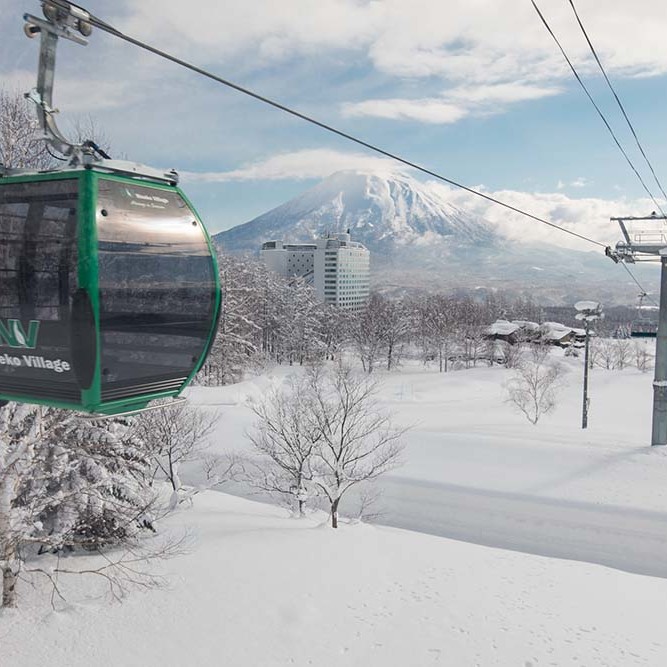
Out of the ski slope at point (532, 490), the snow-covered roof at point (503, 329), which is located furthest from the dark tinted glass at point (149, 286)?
the snow-covered roof at point (503, 329)

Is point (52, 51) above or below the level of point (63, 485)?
above

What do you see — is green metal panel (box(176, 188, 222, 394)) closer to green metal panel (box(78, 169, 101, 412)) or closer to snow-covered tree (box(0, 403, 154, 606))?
green metal panel (box(78, 169, 101, 412))

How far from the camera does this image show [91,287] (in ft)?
→ 12.5

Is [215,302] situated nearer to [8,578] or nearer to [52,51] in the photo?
[52,51]

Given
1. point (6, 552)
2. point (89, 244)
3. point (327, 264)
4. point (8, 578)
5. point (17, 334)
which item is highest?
point (327, 264)

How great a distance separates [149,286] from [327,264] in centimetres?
12746

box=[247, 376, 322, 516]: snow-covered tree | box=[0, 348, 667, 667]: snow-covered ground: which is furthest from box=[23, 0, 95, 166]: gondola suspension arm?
box=[247, 376, 322, 516]: snow-covered tree

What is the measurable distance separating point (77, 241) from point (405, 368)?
2542 inches

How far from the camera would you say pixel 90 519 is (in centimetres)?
1327

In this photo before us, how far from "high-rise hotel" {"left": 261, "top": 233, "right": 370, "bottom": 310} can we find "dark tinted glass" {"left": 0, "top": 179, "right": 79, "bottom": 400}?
12235 cm

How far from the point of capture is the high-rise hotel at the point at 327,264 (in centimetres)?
13012

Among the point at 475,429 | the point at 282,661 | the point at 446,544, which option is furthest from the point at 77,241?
the point at 475,429

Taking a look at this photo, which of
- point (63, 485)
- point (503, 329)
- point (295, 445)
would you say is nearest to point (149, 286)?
point (63, 485)

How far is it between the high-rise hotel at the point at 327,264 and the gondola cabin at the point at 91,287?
122 m
